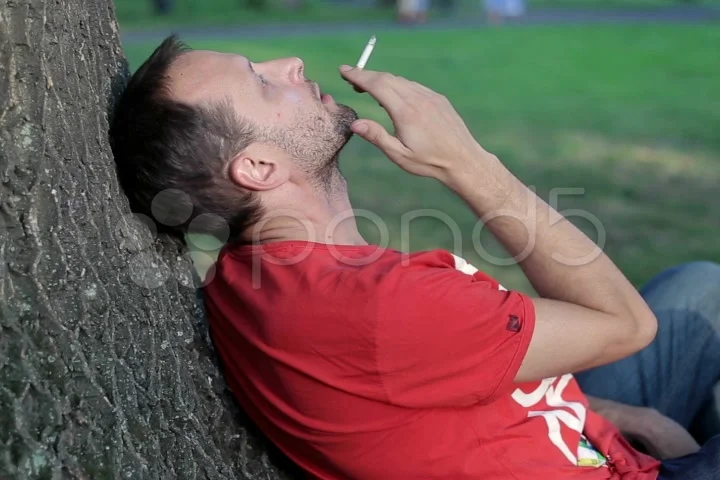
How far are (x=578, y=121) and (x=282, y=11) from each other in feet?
42.6

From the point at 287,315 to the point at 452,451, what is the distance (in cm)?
49

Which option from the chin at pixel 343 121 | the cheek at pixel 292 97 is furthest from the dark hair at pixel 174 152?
the chin at pixel 343 121

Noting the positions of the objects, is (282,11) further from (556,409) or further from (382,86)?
(556,409)

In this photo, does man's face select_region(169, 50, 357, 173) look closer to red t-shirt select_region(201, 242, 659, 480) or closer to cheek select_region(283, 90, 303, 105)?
cheek select_region(283, 90, 303, 105)

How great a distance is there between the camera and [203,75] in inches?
89.7

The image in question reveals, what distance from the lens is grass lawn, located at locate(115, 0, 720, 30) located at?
60.3ft

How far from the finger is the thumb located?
0.24 ft

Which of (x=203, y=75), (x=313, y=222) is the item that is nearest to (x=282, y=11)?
(x=203, y=75)

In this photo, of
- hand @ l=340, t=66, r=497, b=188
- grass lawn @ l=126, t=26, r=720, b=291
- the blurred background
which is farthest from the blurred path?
hand @ l=340, t=66, r=497, b=188

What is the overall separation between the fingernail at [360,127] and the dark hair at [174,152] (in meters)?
0.31

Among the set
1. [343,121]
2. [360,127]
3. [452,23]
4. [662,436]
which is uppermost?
[360,127]

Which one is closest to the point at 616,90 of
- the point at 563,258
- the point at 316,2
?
the point at 563,258

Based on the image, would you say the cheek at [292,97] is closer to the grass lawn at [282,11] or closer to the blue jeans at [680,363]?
the blue jeans at [680,363]

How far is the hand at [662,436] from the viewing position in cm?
245
